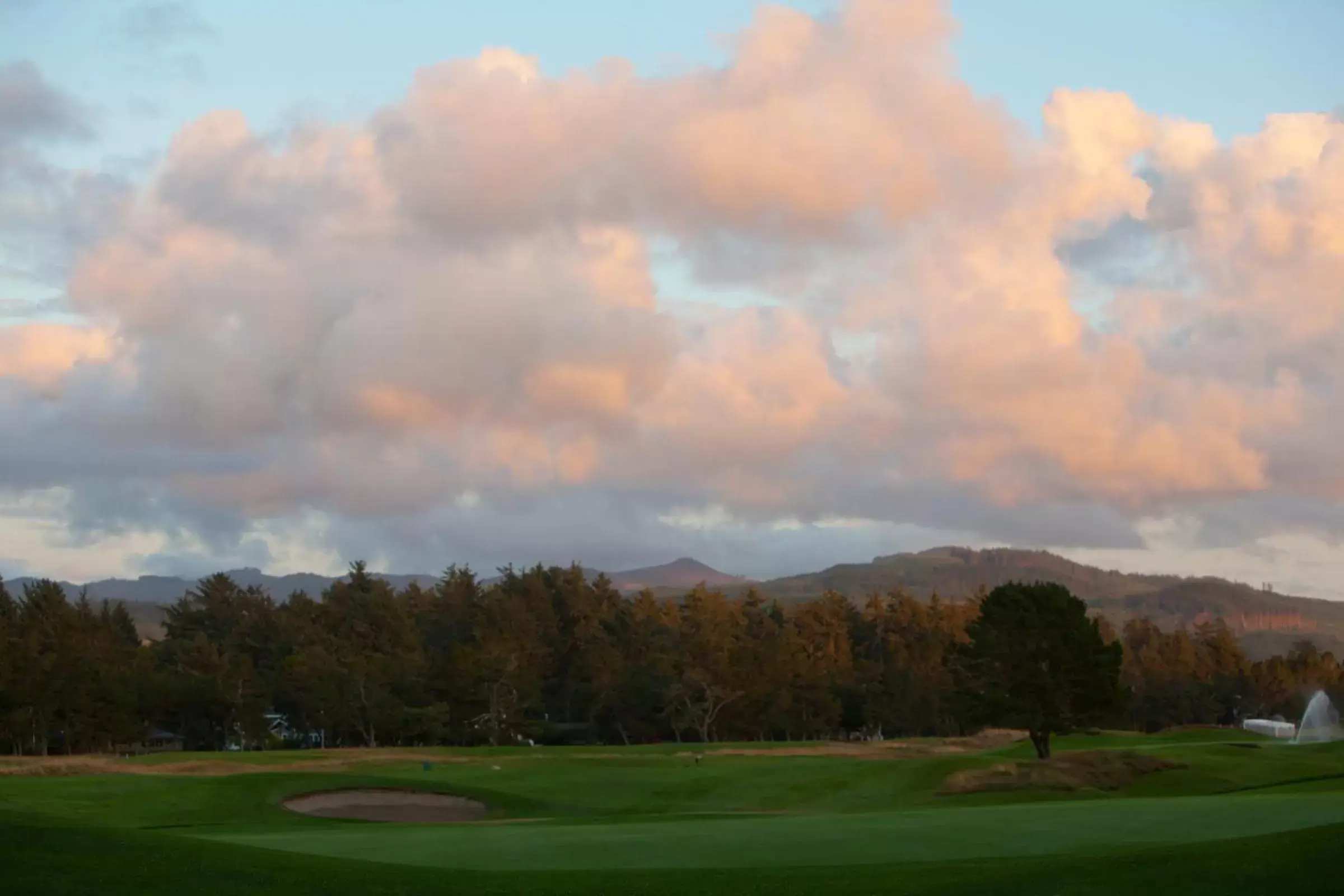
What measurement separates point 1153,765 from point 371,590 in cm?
8943

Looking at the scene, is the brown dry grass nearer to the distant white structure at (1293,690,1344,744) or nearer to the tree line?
the tree line

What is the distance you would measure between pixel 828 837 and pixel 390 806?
27.0 meters

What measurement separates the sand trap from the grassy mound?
55.9 feet

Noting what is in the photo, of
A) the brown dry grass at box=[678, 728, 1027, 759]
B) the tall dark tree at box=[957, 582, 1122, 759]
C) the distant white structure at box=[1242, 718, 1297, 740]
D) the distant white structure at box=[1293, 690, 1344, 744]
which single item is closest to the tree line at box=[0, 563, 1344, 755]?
the tall dark tree at box=[957, 582, 1122, 759]

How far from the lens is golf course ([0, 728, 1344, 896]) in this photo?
17.5 m

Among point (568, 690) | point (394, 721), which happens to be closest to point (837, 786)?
point (394, 721)

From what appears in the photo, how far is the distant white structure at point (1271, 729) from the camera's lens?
112150 millimetres

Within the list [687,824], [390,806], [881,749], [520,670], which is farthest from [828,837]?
[520,670]

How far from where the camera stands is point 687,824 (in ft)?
113

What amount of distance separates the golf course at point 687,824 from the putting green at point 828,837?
0.12m

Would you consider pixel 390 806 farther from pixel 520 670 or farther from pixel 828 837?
pixel 520 670

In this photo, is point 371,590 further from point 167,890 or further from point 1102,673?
point 167,890

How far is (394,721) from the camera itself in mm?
99062

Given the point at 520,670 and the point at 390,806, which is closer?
the point at 390,806
